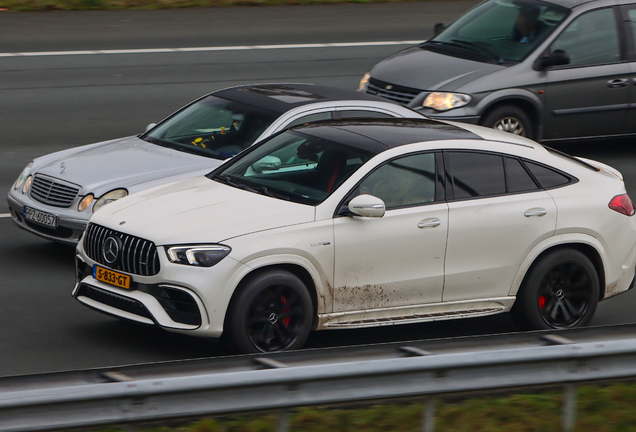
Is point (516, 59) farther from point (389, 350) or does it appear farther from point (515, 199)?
point (389, 350)

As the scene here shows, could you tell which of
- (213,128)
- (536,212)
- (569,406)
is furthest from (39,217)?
(569,406)

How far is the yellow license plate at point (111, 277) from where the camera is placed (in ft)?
23.0

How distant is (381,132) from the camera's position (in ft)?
26.2

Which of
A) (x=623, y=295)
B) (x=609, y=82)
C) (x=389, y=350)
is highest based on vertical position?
(x=609, y=82)

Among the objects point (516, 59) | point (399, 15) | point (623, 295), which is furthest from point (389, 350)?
point (399, 15)

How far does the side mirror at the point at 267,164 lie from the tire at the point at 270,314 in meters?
1.18

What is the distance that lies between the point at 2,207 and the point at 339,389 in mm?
6960

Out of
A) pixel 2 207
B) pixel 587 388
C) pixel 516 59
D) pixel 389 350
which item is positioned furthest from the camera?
pixel 516 59

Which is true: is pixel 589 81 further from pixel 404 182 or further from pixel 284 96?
pixel 404 182

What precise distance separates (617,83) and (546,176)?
6.01m

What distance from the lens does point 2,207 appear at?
11.1 meters

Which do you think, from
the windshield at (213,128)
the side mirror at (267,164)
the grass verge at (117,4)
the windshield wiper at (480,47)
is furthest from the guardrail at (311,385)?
the grass verge at (117,4)

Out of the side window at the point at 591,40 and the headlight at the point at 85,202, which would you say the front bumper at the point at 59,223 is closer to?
the headlight at the point at 85,202

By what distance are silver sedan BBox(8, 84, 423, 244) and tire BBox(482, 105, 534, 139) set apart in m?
2.79
